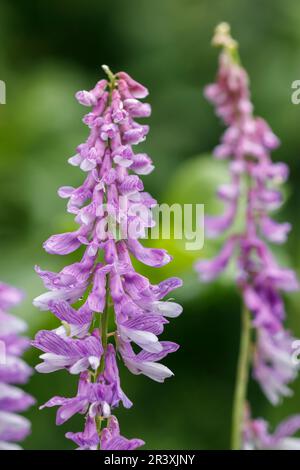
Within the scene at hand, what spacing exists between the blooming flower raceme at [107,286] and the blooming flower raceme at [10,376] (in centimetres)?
51

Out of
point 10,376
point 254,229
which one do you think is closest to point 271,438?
point 254,229

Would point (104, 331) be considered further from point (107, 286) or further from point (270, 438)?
point (270, 438)

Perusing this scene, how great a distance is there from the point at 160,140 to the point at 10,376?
3.38 m

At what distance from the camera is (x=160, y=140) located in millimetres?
5703

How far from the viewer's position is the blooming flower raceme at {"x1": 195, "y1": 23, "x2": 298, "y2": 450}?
125 inches

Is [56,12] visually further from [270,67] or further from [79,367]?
[79,367]

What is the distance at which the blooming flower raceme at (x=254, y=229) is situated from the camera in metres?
3.16

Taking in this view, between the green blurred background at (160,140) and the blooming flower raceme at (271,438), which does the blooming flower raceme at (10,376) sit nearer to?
the blooming flower raceme at (271,438)

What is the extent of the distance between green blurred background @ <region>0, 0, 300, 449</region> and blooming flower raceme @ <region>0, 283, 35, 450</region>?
50.0 inches

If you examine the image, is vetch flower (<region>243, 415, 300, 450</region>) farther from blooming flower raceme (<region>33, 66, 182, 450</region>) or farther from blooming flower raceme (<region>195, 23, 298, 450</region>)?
blooming flower raceme (<region>33, 66, 182, 450</region>)

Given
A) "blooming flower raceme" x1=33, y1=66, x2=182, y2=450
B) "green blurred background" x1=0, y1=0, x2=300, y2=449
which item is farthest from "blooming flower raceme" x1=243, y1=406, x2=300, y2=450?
"blooming flower raceme" x1=33, y1=66, x2=182, y2=450

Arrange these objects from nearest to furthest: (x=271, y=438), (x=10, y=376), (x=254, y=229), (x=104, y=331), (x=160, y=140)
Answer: (x=104, y=331), (x=10, y=376), (x=271, y=438), (x=254, y=229), (x=160, y=140)

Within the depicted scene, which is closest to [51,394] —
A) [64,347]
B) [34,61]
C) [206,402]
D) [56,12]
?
[206,402]
